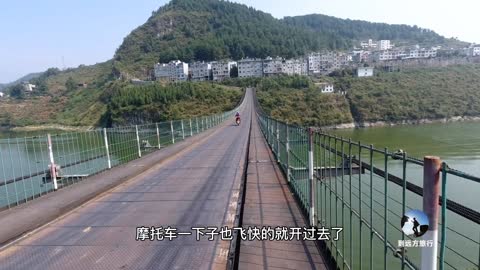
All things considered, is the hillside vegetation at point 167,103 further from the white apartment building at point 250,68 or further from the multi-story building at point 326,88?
the white apartment building at point 250,68

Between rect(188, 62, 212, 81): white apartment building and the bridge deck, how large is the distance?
118 m

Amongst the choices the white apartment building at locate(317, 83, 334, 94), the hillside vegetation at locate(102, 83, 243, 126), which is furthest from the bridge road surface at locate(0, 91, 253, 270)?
the white apartment building at locate(317, 83, 334, 94)

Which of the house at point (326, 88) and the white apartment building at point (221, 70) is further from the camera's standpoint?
the white apartment building at point (221, 70)

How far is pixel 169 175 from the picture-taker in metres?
9.09

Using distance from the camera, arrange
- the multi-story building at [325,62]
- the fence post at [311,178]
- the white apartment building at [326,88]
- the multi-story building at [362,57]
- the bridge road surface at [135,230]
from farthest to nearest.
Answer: the multi-story building at [362,57] < the multi-story building at [325,62] < the white apartment building at [326,88] < the fence post at [311,178] < the bridge road surface at [135,230]

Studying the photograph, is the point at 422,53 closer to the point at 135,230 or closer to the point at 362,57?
the point at 362,57

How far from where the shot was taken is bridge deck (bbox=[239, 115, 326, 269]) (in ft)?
12.9

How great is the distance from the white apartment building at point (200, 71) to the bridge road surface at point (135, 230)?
118637 mm

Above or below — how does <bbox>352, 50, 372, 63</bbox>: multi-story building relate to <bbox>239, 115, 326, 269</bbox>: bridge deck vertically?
above

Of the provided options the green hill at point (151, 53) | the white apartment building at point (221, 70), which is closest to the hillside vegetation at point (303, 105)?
the green hill at point (151, 53)

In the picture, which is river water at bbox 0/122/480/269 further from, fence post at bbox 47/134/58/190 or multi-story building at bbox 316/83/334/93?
multi-story building at bbox 316/83/334/93

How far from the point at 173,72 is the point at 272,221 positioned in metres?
129

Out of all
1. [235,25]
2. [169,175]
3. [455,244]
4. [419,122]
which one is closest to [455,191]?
[455,244]

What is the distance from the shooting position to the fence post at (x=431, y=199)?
1.71m
